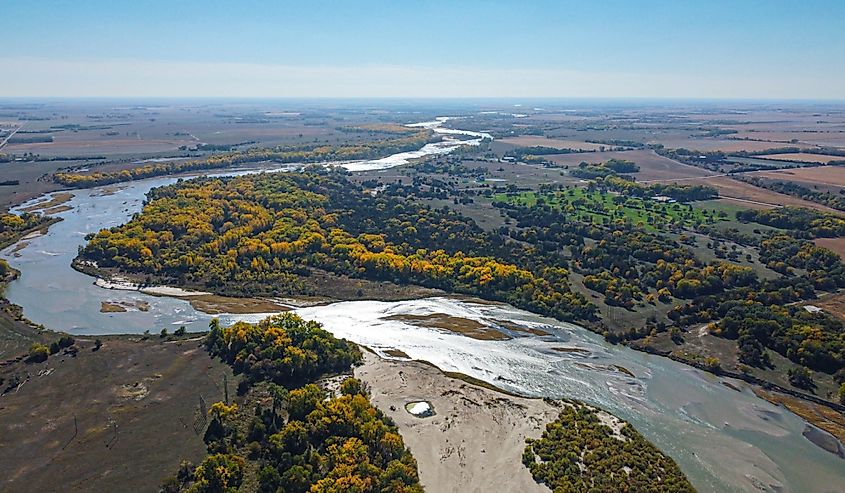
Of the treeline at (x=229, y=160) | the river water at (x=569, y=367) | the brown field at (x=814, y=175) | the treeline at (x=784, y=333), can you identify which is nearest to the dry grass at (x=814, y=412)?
the river water at (x=569, y=367)

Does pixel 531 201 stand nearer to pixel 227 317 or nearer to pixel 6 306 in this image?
pixel 227 317

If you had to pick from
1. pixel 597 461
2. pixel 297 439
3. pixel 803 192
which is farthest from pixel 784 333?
pixel 803 192

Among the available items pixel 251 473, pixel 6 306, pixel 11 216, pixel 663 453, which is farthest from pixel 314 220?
pixel 663 453

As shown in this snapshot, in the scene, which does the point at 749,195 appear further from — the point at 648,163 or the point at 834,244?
the point at 648,163

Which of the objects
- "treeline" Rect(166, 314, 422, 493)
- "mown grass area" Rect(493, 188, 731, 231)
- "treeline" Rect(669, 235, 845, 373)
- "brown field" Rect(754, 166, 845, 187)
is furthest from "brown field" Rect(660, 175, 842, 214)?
"treeline" Rect(166, 314, 422, 493)

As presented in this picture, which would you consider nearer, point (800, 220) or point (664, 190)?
point (800, 220)
